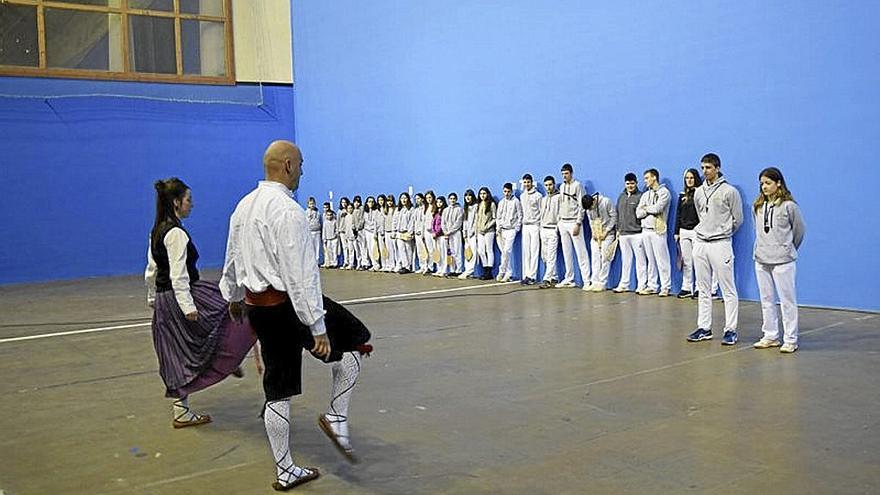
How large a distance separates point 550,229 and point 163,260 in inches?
296

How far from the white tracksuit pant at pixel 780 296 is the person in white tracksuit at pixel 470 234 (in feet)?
21.9

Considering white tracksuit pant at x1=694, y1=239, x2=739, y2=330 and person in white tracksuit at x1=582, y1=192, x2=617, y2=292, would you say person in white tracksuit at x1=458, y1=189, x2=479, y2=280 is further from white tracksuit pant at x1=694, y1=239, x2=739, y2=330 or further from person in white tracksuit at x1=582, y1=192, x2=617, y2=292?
white tracksuit pant at x1=694, y1=239, x2=739, y2=330

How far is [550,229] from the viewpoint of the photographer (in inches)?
455

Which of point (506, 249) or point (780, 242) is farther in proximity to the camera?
point (506, 249)

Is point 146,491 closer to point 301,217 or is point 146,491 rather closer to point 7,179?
point 301,217

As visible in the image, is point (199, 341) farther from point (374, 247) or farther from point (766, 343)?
point (374, 247)


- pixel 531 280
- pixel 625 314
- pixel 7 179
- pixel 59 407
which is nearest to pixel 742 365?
pixel 625 314

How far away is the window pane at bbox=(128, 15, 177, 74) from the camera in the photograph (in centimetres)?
1620

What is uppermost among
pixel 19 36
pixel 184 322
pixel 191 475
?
pixel 19 36

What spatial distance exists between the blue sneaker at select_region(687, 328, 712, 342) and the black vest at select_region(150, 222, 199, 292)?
167 inches

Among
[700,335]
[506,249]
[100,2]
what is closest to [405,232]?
[506,249]

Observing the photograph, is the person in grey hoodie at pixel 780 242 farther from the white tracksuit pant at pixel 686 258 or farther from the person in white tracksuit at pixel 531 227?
the person in white tracksuit at pixel 531 227

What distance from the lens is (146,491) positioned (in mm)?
3773

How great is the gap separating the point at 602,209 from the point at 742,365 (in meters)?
5.12
